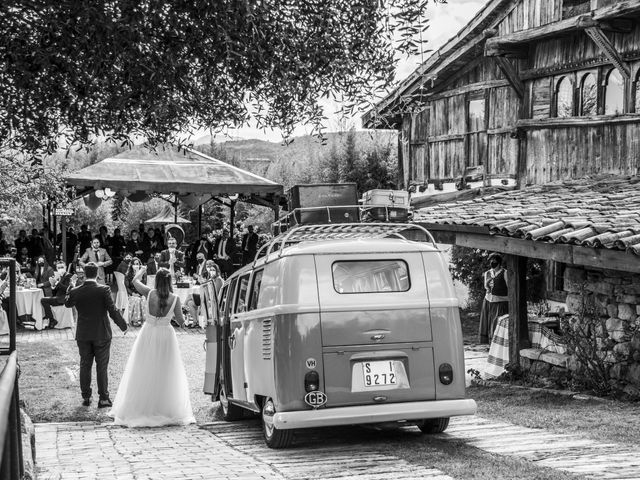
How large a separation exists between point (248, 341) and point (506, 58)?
520 inches

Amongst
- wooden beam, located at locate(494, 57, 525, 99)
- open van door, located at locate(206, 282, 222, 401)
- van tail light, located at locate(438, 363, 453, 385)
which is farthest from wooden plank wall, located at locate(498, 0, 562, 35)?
van tail light, located at locate(438, 363, 453, 385)

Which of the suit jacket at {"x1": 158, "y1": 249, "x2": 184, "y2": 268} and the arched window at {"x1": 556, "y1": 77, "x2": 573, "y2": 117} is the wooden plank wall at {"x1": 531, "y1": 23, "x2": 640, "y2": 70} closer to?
the arched window at {"x1": 556, "y1": 77, "x2": 573, "y2": 117}

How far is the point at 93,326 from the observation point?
12.4 metres

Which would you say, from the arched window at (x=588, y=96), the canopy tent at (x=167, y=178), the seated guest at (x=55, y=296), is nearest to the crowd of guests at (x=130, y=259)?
the seated guest at (x=55, y=296)

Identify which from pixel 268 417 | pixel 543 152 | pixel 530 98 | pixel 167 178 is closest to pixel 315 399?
pixel 268 417

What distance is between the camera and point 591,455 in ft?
24.8

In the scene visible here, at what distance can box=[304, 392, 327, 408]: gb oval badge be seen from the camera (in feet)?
27.3

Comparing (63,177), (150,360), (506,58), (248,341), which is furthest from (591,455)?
(63,177)

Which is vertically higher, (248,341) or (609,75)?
(609,75)

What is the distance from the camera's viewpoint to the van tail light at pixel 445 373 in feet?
28.3

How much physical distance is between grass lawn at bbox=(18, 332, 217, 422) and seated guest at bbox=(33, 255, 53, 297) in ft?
9.35

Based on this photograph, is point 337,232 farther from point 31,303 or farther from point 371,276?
point 31,303

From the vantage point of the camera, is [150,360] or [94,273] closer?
[150,360]

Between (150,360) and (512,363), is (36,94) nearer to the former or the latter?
(150,360)
